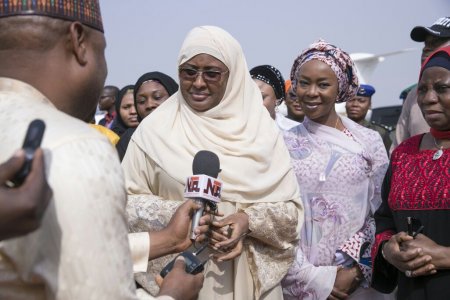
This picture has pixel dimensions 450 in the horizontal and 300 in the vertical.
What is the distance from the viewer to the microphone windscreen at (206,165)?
3016 millimetres

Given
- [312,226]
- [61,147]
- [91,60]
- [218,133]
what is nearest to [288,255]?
[312,226]

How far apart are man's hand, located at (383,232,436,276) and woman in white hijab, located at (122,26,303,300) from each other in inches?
21.9

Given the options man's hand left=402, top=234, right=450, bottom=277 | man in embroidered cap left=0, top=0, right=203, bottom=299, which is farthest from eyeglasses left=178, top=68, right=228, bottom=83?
man in embroidered cap left=0, top=0, right=203, bottom=299

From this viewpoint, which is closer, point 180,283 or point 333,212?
point 180,283

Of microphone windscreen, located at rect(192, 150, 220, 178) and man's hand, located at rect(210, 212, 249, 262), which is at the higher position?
microphone windscreen, located at rect(192, 150, 220, 178)

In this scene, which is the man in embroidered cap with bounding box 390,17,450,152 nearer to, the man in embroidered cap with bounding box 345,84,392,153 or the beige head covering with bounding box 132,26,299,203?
the beige head covering with bounding box 132,26,299,203

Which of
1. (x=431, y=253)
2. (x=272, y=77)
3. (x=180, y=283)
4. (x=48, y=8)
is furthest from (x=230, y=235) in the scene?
(x=272, y=77)

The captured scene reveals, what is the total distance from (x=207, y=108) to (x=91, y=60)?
220cm

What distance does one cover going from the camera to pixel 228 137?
157 inches

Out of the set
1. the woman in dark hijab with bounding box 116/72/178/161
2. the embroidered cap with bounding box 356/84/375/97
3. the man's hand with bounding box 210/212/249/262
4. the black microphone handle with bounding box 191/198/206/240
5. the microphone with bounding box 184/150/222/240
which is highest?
the microphone with bounding box 184/150/222/240

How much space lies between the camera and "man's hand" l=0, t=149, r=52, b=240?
4.51 feet

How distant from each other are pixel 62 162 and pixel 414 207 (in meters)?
2.61

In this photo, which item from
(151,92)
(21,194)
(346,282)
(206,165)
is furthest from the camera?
(151,92)

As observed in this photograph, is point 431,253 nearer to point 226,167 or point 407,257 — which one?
point 407,257
